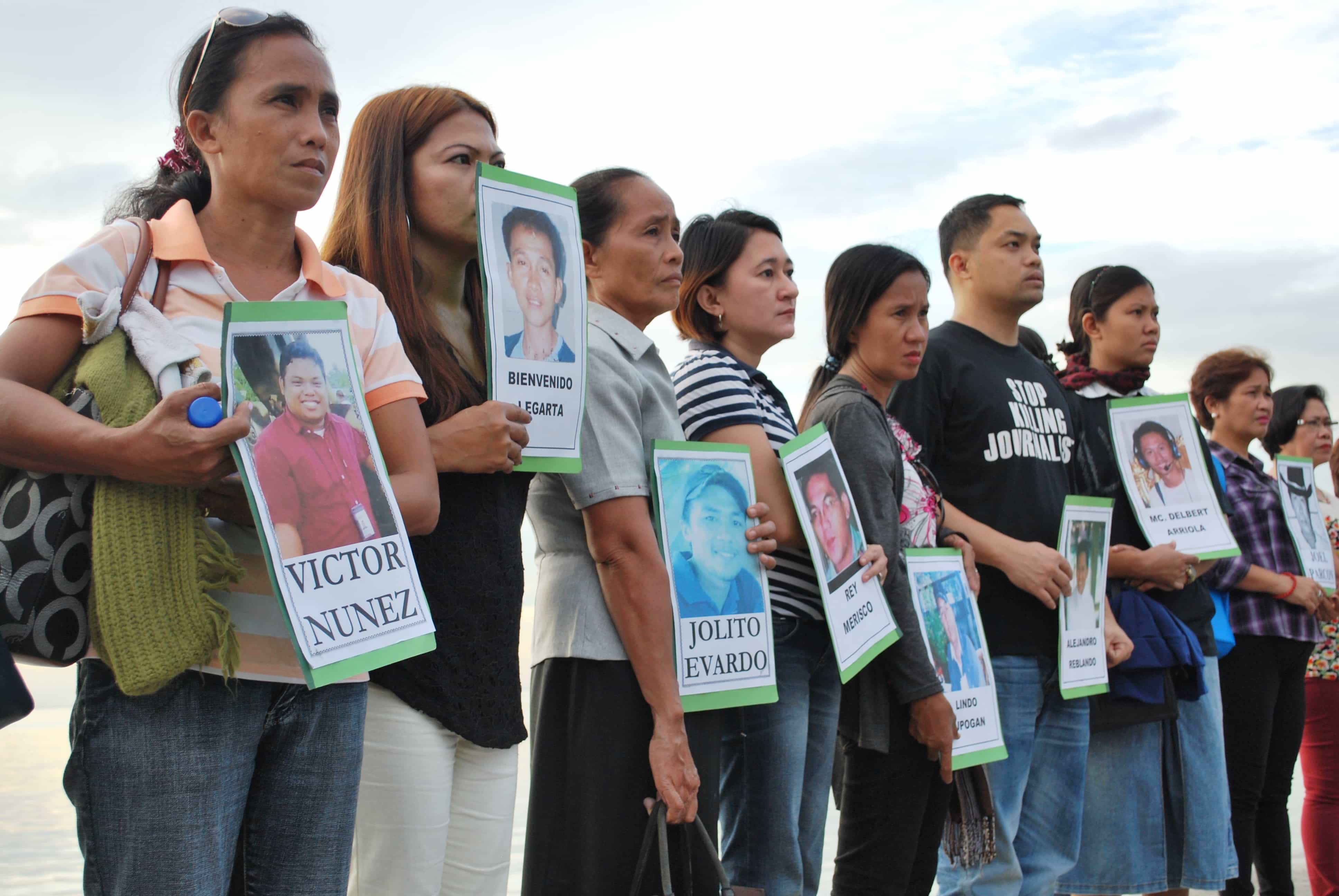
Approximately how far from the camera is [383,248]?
1.97 m

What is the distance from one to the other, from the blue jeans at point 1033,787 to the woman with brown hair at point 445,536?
1533mm

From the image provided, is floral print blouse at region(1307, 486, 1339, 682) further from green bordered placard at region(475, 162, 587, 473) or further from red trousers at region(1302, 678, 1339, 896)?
green bordered placard at region(475, 162, 587, 473)

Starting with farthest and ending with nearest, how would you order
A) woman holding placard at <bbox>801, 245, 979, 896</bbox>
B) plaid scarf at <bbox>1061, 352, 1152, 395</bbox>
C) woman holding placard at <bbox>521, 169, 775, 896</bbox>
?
plaid scarf at <bbox>1061, 352, 1152, 395</bbox> → woman holding placard at <bbox>801, 245, 979, 896</bbox> → woman holding placard at <bbox>521, 169, 775, 896</bbox>

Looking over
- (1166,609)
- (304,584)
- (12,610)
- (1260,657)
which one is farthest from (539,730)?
(1260,657)

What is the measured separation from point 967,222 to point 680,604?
1.90m

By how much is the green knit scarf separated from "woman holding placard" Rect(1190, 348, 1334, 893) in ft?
12.3

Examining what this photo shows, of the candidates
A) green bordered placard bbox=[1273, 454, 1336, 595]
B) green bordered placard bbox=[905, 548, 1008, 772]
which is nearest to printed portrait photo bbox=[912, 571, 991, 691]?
green bordered placard bbox=[905, 548, 1008, 772]

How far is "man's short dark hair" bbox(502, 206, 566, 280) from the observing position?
1.98 metres

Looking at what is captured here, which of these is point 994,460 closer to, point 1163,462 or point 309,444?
point 1163,462

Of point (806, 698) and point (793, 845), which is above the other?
point (806, 698)

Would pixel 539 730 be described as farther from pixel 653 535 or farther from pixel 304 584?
pixel 304 584

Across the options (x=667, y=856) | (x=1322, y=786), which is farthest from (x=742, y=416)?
(x=1322, y=786)

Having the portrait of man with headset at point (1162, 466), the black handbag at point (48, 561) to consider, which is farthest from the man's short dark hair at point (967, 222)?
the black handbag at point (48, 561)

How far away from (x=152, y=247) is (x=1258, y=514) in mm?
4204
